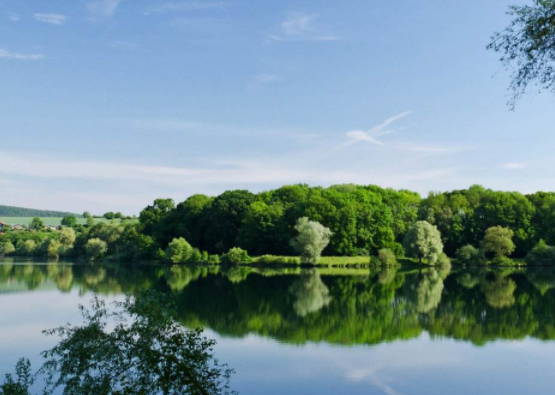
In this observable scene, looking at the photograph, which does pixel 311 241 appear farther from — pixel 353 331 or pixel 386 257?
pixel 353 331

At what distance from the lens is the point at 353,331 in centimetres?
2311

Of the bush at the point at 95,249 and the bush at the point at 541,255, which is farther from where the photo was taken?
the bush at the point at 95,249

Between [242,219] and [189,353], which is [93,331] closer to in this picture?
[189,353]

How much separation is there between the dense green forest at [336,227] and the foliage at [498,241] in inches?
5.4

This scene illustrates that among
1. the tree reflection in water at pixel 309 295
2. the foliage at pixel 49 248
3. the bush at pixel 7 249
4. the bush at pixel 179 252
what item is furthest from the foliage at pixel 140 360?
the bush at pixel 7 249

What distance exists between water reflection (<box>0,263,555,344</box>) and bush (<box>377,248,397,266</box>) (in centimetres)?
2195

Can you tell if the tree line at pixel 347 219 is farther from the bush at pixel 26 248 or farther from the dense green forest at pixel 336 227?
the bush at pixel 26 248

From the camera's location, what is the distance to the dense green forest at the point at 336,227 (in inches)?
2899

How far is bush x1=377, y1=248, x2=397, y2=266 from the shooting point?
2761 inches

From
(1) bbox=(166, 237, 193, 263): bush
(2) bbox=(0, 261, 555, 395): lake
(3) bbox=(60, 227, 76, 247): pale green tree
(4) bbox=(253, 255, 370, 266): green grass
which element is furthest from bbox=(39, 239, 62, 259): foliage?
(2) bbox=(0, 261, 555, 395): lake

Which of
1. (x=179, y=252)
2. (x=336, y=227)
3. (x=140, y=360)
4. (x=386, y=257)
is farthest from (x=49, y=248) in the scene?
(x=140, y=360)

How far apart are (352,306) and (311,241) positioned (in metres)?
36.8

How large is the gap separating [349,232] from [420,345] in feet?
177

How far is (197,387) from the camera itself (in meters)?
8.22
